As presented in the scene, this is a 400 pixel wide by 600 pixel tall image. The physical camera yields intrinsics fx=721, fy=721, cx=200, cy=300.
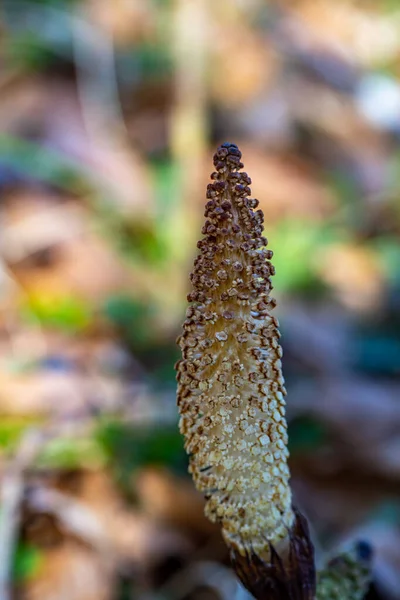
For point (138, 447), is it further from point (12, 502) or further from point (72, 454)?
point (12, 502)

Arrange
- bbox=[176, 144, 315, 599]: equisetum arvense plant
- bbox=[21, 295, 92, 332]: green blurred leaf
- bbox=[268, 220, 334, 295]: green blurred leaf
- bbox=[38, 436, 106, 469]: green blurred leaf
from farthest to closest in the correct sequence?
bbox=[268, 220, 334, 295]: green blurred leaf < bbox=[21, 295, 92, 332]: green blurred leaf < bbox=[38, 436, 106, 469]: green blurred leaf < bbox=[176, 144, 315, 599]: equisetum arvense plant

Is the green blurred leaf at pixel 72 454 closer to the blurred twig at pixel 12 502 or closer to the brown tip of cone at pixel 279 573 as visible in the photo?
the blurred twig at pixel 12 502

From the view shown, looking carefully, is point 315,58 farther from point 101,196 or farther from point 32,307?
point 32,307

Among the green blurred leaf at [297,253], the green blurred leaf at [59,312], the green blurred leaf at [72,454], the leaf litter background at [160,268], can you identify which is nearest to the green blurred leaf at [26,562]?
the leaf litter background at [160,268]

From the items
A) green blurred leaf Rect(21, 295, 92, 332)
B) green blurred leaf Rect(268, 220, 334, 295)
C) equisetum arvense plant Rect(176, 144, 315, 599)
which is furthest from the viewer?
green blurred leaf Rect(268, 220, 334, 295)

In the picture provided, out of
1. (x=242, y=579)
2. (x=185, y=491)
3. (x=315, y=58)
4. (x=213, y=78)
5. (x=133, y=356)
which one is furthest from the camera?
(x=315, y=58)

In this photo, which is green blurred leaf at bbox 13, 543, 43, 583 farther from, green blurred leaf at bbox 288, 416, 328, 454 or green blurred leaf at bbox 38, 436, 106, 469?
green blurred leaf at bbox 288, 416, 328, 454

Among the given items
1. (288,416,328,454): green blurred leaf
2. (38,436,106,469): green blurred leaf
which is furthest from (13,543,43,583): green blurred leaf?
(288,416,328,454): green blurred leaf

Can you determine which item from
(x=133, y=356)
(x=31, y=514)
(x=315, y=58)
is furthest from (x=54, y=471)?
(x=315, y=58)
